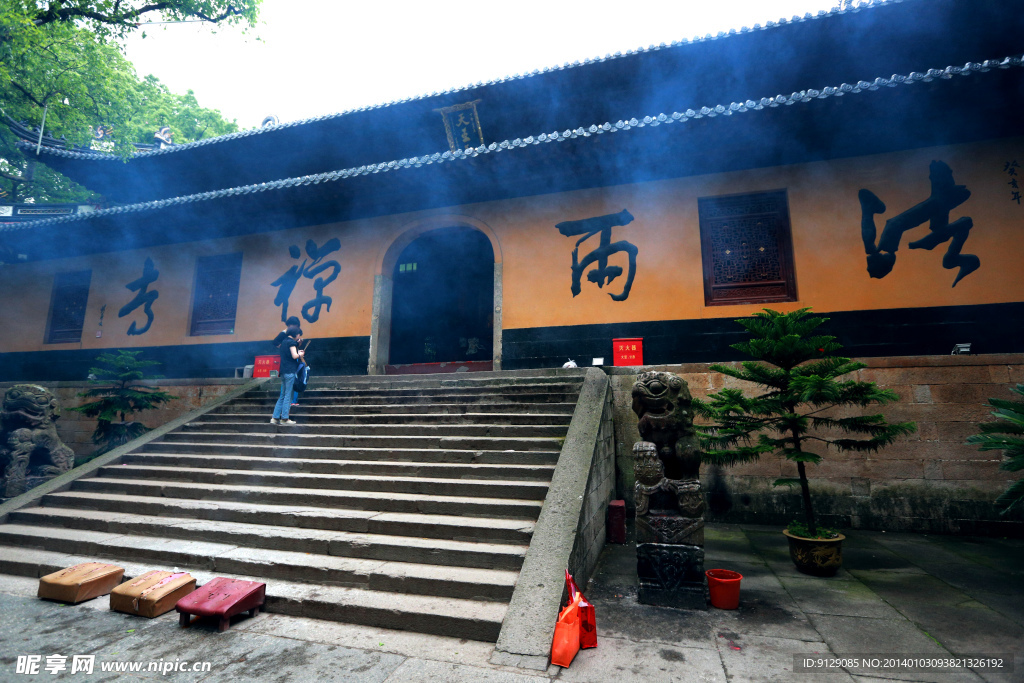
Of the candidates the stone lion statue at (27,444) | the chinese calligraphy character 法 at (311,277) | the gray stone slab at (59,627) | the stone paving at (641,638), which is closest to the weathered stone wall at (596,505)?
the stone paving at (641,638)

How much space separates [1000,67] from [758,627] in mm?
6908

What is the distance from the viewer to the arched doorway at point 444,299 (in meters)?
10.2

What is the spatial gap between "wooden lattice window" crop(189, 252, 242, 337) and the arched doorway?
3747 millimetres

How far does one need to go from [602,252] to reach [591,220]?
0.65m

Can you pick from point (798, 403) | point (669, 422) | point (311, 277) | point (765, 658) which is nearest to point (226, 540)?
point (669, 422)

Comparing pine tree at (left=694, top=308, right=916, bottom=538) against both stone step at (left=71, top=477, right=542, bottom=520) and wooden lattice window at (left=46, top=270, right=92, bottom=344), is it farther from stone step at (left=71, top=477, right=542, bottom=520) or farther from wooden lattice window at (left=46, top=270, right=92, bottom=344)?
wooden lattice window at (left=46, top=270, right=92, bottom=344)

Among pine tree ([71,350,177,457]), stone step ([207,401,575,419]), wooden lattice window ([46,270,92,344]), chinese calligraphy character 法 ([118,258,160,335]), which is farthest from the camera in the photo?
wooden lattice window ([46,270,92,344])

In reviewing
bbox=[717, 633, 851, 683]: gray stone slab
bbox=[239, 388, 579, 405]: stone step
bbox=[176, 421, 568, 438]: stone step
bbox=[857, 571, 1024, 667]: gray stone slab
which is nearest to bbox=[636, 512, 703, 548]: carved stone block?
bbox=[717, 633, 851, 683]: gray stone slab

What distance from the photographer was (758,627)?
323cm

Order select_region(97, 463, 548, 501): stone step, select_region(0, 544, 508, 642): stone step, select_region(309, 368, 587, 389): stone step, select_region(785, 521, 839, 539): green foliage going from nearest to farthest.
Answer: select_region(0, 544, 508, 642): stone step, select_region(785, 521, 839, 539): green foliage, select_region(97, 463, 548, 501): stone step, select_region(309, 368, 587, 389): stone step

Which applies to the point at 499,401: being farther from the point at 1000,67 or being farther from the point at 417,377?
the point at 1000,67

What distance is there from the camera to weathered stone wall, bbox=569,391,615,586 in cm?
378

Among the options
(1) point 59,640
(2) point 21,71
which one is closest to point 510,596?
(1) point 59,640

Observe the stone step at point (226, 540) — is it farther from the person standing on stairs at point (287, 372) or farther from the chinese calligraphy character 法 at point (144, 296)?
the chinese calligraphy character 法 at point (144, 296)
